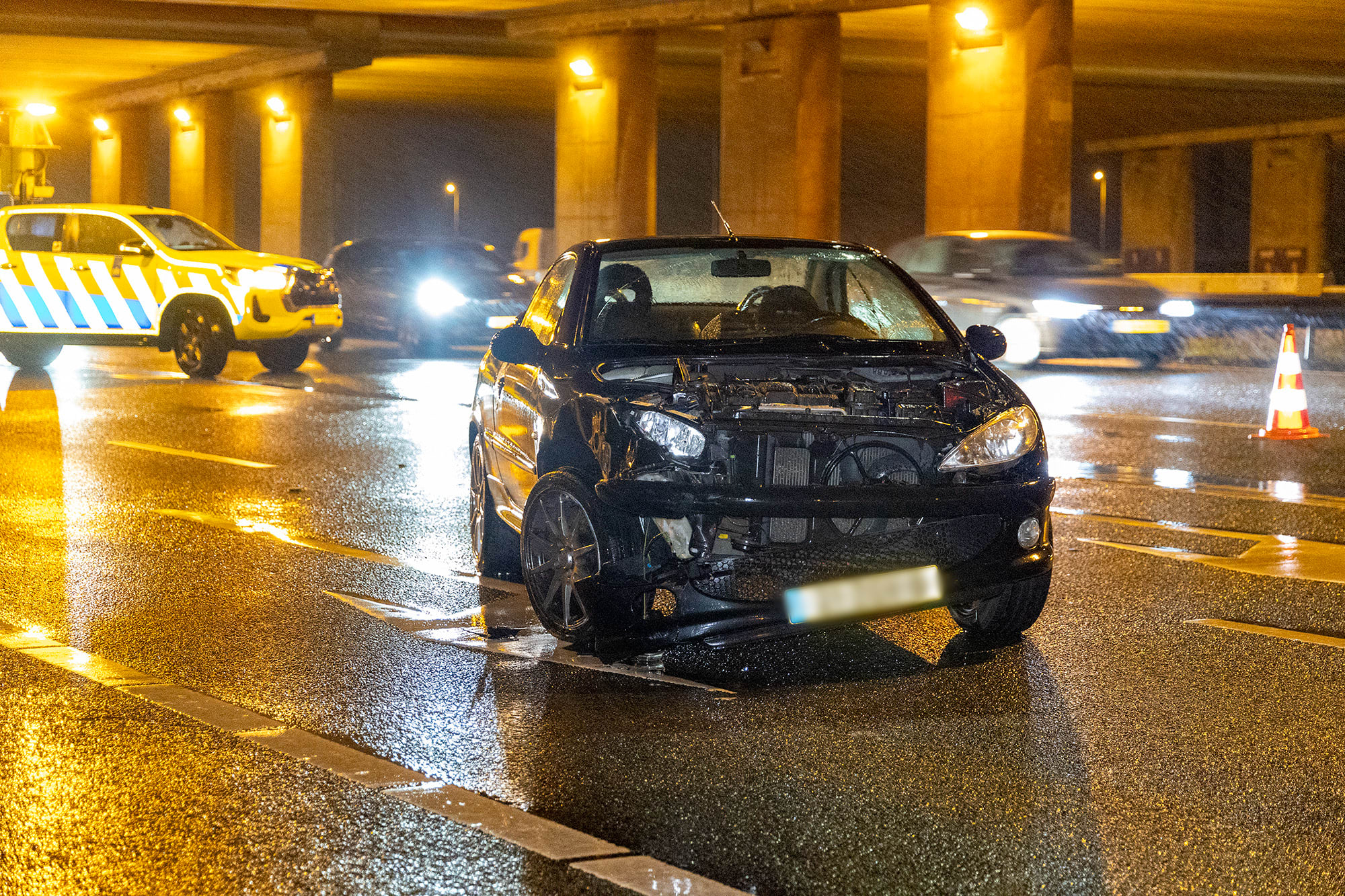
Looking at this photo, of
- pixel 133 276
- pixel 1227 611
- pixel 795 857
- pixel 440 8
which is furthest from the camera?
pixel 440 8

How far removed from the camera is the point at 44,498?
9.10m

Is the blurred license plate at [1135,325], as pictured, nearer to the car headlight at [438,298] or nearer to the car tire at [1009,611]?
the car headlight at [438,298]

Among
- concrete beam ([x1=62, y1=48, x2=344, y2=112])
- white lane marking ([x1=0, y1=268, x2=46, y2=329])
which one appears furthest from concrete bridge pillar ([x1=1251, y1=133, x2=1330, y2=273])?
white lane marking ([x1=0, y1=268, x2=46, y2=329])

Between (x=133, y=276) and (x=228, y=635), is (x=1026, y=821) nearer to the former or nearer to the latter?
(x=228, y=635)

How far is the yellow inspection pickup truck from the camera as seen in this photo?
57.7 ft

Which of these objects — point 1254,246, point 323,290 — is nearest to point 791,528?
point 323,290

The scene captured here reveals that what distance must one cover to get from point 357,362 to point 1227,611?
15.1 metres

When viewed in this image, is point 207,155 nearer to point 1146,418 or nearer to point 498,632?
point 1146,418

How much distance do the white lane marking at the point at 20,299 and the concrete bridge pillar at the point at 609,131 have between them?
1391 centimetres

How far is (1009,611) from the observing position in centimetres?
569

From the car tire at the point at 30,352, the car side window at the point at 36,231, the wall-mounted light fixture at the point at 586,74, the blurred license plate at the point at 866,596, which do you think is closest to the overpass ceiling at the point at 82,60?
the wall-mounted light fixture at the point at 586,74

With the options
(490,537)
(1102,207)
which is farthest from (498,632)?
(1102,207)

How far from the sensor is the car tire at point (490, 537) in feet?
22.5

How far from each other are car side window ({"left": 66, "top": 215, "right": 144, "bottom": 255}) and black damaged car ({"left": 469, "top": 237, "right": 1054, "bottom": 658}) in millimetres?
12951
